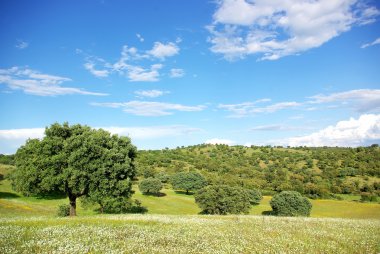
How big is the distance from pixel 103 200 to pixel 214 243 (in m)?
25.3

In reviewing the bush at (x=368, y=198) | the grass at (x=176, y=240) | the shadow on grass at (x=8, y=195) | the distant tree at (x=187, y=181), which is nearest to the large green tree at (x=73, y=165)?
the grass at (x=176, y=240)

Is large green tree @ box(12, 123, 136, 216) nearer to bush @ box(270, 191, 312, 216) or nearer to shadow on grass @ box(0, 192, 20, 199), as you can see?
shadow on grass @ box(0, 192, 20, 199)

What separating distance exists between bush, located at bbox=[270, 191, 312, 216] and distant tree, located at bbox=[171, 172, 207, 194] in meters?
39.3

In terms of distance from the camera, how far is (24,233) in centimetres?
1700

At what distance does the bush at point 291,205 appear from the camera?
7500 cm

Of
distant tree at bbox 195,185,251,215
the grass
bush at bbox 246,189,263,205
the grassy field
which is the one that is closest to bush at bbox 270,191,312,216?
the grassy field

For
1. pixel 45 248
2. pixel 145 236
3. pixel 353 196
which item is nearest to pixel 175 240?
pixel 145 236

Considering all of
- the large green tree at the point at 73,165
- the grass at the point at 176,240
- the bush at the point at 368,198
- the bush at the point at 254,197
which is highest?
the large green tree at the point at 73,165

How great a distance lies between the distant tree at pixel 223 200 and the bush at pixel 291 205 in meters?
12.5

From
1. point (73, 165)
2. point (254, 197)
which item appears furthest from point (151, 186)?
point (73, 165)

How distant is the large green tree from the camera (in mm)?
35406

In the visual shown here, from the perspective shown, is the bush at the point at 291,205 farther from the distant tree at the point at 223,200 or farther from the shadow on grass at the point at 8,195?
the shadow on grass at the point at 8,195

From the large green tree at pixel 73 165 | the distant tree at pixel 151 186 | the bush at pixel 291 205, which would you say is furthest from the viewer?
the distant tree at pixel 151 186

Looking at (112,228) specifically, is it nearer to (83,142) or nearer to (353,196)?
(83,142)
